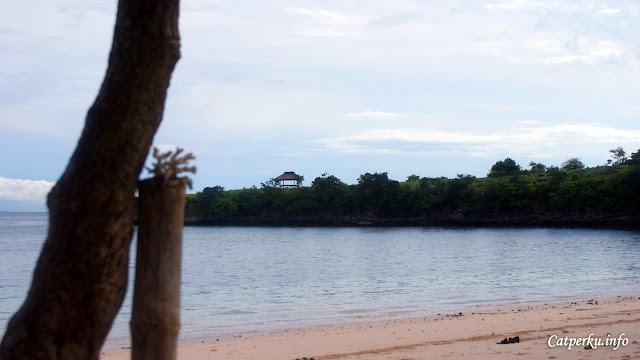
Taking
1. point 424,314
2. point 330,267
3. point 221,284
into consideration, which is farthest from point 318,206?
point 424,314

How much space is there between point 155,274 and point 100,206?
505 millimetres

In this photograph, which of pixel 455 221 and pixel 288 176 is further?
pixel 288 176

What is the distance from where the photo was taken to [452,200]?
111 m

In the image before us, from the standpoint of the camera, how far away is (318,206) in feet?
410

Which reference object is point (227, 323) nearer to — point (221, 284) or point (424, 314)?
point (424, 314)

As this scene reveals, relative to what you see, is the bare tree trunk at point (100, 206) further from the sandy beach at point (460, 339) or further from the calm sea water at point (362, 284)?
the calm sea water at point (362, 284)

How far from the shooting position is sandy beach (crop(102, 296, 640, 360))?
32.0 feet

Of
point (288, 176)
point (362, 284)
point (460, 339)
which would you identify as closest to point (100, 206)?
point (460, 339)

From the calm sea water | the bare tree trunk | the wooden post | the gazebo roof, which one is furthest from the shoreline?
the bare tree trunk

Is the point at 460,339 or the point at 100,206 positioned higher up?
the point at 100,206

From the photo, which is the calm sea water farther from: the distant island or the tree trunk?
the distant island

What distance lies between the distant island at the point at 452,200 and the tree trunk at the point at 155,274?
314ft

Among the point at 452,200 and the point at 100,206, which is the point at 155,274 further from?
the point at 452,200

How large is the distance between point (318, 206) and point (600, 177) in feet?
177
